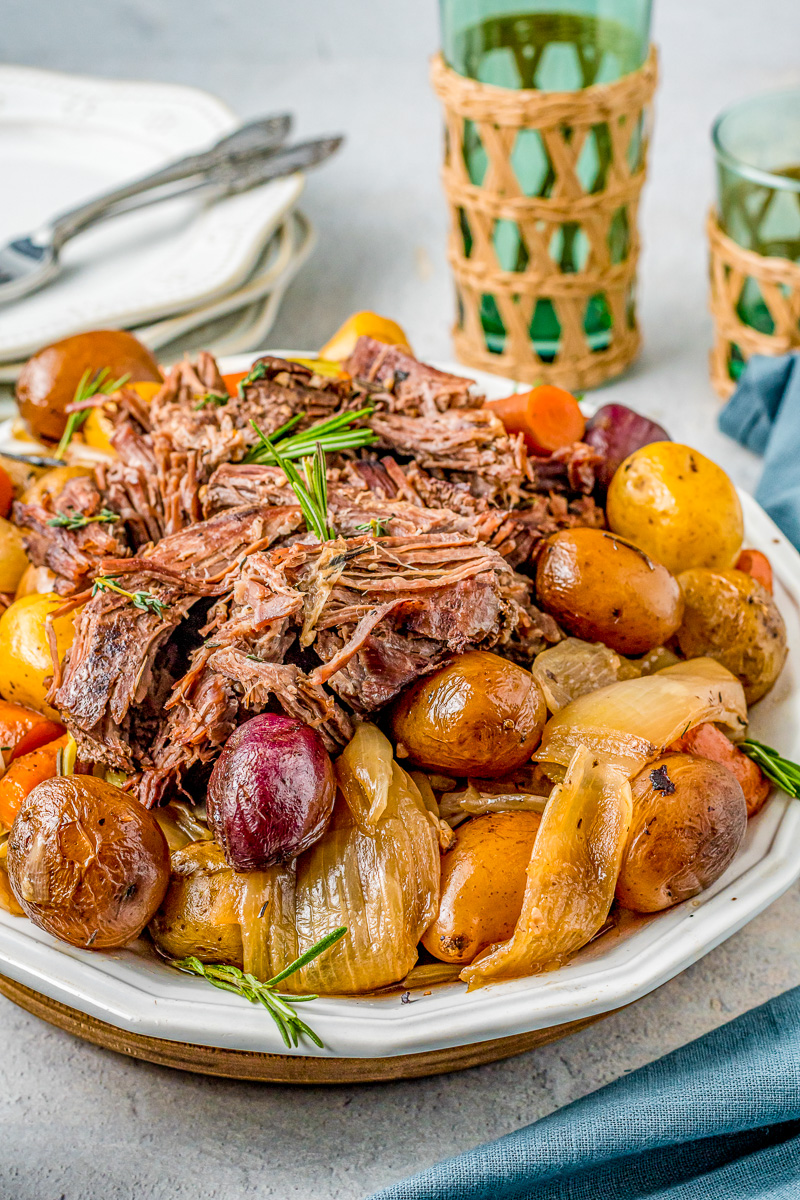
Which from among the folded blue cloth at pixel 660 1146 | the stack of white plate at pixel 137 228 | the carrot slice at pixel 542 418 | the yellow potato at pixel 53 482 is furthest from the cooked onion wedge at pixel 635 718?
the stack of white plate at pixel 137 228

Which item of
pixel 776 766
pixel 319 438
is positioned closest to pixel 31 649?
pixel 319 438

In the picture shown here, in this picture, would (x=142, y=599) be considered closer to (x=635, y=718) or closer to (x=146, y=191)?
(x=635, y=718)

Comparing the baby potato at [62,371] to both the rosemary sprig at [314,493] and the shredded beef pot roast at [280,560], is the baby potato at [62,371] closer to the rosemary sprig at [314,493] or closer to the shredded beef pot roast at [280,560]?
the shredded beef pot roast at [280,560]

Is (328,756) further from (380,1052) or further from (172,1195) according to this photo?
(172,1195)

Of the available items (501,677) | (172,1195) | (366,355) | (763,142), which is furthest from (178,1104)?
(763,142)

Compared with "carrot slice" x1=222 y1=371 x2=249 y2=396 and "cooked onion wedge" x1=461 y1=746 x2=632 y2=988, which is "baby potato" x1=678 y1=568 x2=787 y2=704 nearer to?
"cooked onion wedge" x1=461 y1=746 x2=632 y2=988

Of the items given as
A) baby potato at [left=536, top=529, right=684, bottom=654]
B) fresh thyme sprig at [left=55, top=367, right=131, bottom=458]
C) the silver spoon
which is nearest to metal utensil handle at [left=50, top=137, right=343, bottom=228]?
the silver spoon

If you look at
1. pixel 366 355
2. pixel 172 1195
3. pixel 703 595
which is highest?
pixel 366 355
